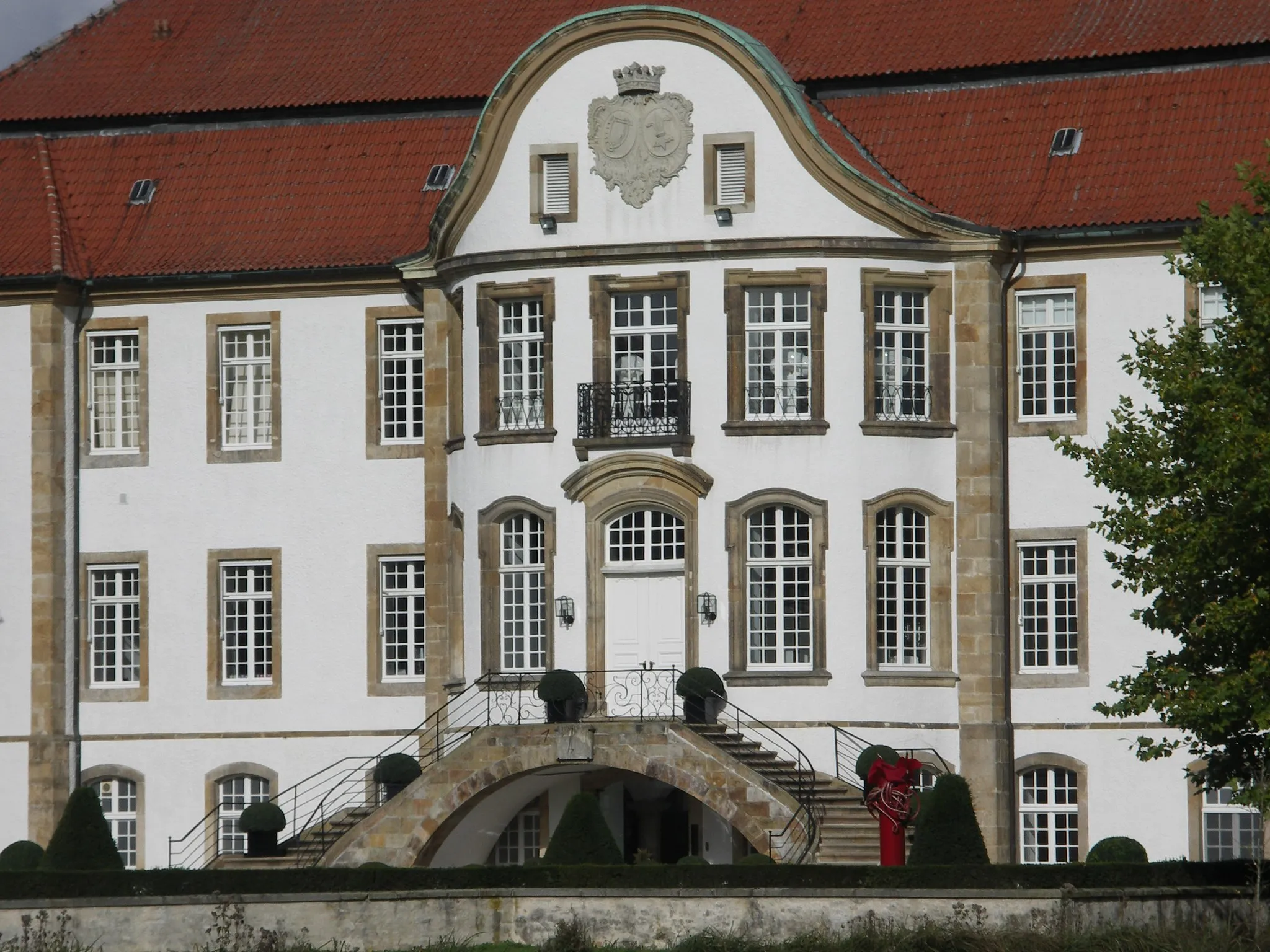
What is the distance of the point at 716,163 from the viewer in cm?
4075

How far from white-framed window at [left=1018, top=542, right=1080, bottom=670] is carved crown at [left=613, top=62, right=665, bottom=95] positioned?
7.95 meters

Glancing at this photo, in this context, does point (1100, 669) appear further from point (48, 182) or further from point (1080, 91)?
point (48, 182)

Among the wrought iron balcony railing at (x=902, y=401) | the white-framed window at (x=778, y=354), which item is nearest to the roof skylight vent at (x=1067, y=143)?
the wrought iron balcony railing at (x=902, y=401)

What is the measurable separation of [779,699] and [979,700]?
268 centimetres

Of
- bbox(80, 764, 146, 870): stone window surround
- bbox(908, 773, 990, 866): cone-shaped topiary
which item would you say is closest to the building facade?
bbox(80, 764, 146, 870): stone window surround

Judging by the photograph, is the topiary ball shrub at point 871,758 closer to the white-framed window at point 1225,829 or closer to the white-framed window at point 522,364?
the white-framed window at point 1225,829

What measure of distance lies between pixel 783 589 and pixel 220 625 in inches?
343

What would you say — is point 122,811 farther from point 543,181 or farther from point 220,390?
point 543,181

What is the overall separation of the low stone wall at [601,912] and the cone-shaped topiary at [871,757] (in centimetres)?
566

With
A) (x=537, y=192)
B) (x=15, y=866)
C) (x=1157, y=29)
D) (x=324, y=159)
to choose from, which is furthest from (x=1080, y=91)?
(x=15, y=866)

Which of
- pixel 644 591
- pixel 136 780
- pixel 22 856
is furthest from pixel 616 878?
pixel 136 780

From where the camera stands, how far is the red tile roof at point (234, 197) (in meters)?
43.8

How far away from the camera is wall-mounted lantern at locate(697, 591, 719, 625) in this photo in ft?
132

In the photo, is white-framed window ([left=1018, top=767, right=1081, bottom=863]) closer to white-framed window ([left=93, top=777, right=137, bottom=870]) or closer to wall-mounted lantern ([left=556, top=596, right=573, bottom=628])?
wall-mounted lantern ([left=556, top=596, right=573, bottom=628])
